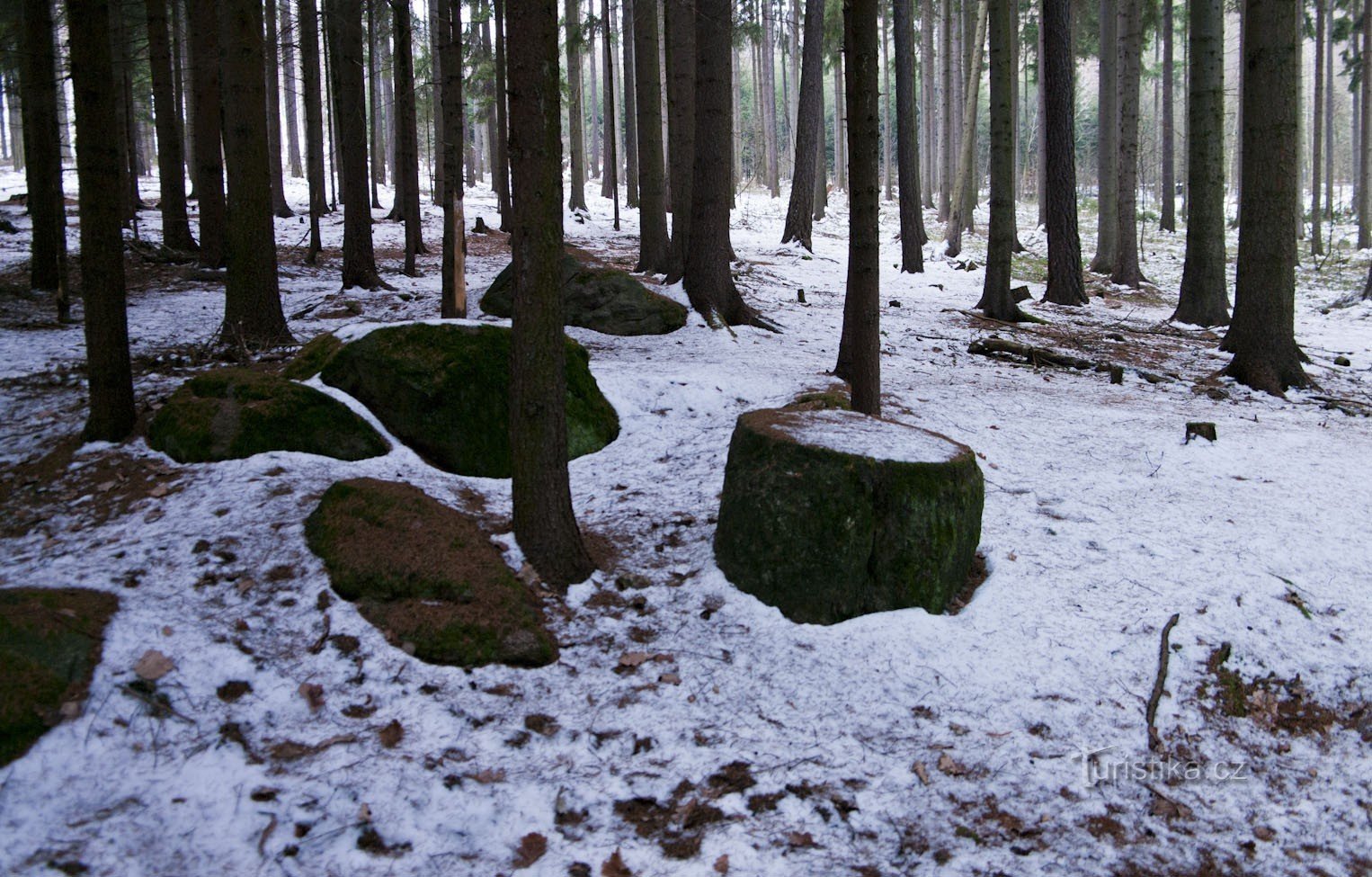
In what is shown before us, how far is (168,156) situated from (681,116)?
27.8 feet

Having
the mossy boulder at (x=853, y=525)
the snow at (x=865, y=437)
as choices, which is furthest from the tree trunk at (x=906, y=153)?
the mossy boulder at (x=853, y=525)

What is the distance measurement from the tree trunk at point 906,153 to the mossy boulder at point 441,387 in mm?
12685

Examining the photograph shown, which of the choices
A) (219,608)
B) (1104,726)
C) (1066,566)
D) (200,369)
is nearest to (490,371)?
(219,608)

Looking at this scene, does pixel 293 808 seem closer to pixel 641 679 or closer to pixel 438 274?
pixel 641 679

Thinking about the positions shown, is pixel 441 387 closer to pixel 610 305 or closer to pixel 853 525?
pixel 853 525

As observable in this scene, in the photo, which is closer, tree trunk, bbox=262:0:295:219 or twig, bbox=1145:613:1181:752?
twig, bbox=1145:613:1181:752

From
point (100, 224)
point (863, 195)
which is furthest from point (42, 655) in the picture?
point (863, 195)

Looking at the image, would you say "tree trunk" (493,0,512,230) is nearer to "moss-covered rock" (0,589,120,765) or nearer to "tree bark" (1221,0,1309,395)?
"tree bark" (1221,0,1309,395)

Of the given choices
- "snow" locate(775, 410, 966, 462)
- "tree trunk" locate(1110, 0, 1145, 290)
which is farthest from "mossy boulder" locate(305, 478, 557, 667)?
"tree trunk" locate(1110, 0, 1145, 290)

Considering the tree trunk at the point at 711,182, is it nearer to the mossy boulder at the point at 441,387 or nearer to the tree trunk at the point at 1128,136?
the mossy boulder at the point at 441,387

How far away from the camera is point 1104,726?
12.2 feet

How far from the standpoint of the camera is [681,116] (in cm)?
1196

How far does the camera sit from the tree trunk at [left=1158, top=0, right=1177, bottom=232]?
24.9 meters

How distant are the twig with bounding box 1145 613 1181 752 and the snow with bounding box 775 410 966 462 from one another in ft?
4.36
